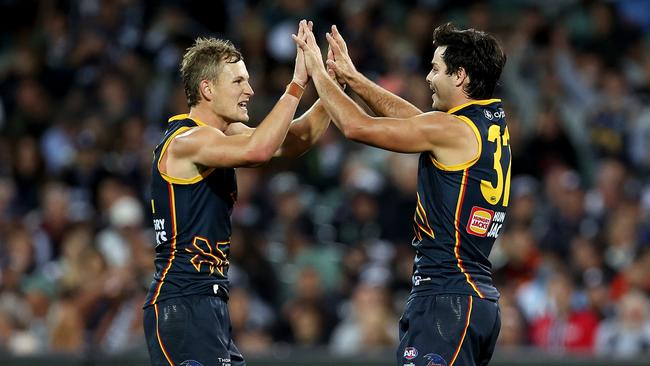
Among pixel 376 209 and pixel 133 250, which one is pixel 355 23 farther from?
pixel 133 250

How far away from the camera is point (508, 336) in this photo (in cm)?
1091

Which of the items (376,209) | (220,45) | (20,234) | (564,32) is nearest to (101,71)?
(20,234)

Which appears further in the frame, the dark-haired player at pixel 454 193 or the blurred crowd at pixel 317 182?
the blurred crowd at pixel 317 182

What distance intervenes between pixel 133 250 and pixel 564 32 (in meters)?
5.92

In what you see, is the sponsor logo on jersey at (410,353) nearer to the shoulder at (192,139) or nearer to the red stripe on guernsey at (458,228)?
the red stripe on guernsey at (458,228)

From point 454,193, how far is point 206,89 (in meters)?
1.48

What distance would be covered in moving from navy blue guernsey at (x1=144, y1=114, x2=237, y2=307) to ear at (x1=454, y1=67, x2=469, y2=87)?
140cm

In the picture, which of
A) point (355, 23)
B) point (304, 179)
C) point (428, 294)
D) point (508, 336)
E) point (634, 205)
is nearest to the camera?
point (428, 294)

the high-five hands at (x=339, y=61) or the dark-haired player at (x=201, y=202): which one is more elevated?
the high-five hands at (x=339, y=61)

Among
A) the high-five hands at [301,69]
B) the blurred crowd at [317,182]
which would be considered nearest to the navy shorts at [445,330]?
the high-five hands at [301,69]

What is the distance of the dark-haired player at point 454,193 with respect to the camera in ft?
20.2

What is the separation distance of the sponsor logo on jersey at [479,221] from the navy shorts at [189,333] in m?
1.41

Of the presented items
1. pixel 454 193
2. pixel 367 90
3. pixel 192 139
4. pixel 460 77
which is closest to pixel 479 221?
pixel 454 193

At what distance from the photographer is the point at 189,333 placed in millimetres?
6188
